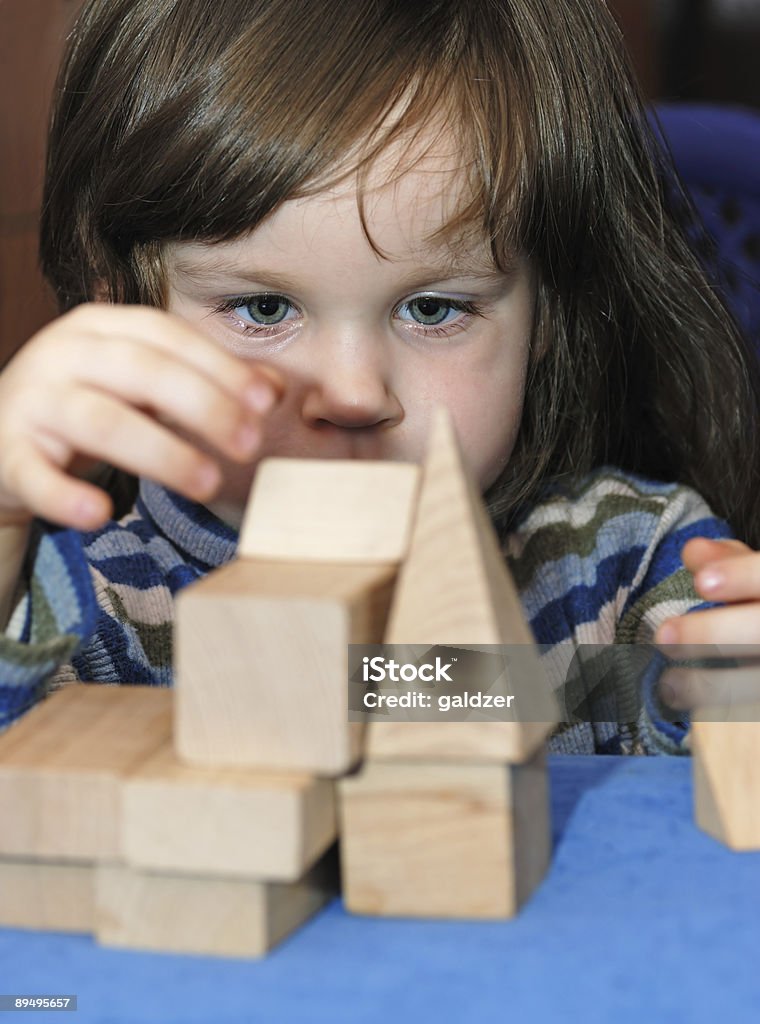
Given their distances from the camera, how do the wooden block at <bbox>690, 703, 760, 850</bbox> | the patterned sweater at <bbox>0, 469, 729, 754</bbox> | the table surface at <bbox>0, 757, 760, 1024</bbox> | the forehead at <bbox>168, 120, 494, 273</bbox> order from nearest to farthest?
1. the table surface at <bbox>0, 757, 760, 1024</bbox>
2. the wooden block at <bbox>690, 703, 760, 850</bbox>
3. the forehead at <bbox>168, 120, 494, 273</bbox>
4. the patterned sweater at <bbox>0, 469, 729, 754</bbox>

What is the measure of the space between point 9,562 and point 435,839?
310 mm

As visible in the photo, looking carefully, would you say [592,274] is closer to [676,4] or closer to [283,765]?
[283,765]

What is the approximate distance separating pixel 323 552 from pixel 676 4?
96.8 inches

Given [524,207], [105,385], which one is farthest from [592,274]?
[105,385]

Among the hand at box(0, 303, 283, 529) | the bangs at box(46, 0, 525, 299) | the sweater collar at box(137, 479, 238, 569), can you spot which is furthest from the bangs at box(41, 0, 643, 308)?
the hand at box(0, 303, 283, 529)

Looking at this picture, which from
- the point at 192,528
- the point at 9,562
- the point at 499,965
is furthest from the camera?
the point at 192,528

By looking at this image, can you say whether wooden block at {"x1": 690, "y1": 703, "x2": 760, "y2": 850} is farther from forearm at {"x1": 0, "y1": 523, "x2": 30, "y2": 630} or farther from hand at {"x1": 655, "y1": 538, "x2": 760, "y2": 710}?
forearm at {"x1": 0, "y1": 523, "x2": 30, "y2": 630}

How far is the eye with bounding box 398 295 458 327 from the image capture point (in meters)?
0.89

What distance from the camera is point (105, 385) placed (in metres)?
0.58

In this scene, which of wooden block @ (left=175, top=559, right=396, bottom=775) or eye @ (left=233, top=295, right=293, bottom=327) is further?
eye @ (left=233, top=295, right=293, bottom=327)

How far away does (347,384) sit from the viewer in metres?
0.85

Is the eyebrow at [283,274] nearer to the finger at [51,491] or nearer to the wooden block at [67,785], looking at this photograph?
the finger at [51,491]

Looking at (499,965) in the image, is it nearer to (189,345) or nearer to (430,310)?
(189,345)

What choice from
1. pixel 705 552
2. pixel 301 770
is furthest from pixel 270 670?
pixel 705 552
